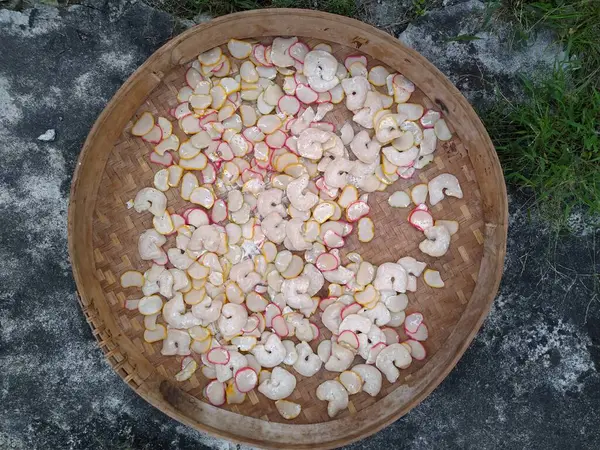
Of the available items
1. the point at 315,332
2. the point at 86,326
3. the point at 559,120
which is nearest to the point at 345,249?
the point at 315,332

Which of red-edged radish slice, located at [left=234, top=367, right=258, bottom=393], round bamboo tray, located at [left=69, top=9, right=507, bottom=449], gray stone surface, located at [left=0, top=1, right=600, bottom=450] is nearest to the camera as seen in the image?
round bamboo tray, located at [left=69, top=9, right=507, bottom=449]

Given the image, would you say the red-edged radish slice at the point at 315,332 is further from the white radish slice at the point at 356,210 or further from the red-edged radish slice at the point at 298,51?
the red-edged radish slice at the point at 298,51

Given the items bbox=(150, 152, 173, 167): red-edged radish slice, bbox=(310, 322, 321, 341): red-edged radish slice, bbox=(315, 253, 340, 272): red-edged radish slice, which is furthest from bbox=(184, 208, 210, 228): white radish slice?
bbox=(310, 322, 321, 341): red-edged radish slice

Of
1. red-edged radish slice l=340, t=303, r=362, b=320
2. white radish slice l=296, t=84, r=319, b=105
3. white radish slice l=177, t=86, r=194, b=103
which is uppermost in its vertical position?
white radish slice l=296, t=84, r=319, b=105

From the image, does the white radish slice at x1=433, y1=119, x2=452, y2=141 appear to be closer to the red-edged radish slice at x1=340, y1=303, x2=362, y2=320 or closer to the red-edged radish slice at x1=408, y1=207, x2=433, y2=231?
the red-edged radish slice at x1=408, y1=207, x2=433, y2=231

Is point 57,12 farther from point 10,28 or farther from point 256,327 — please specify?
point 256,327

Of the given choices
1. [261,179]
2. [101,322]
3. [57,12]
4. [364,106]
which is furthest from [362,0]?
[101,322]
